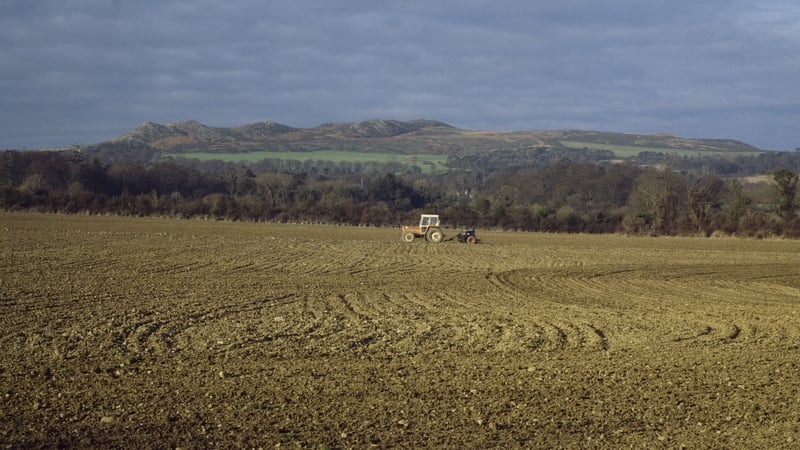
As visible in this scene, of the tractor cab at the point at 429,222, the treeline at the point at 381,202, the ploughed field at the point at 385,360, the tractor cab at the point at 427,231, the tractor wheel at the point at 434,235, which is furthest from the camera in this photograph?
the treeline at the point at 381,202

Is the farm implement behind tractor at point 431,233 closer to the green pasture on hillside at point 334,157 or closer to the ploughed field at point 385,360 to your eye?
the ploughed field at point 385,360

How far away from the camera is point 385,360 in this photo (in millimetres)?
11312

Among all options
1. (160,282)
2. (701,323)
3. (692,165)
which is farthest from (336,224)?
(692,165)

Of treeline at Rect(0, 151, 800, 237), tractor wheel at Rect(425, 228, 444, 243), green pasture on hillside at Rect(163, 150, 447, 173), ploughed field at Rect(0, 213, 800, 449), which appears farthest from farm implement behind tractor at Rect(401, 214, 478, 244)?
green pasture on hillside at Rect(163, 150, 447, 173)

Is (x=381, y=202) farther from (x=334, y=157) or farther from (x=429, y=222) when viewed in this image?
(x=334, y=157)

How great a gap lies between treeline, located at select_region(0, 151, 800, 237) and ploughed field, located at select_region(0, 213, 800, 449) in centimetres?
4213

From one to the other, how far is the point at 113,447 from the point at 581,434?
4.09 meters

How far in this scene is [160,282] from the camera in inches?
776

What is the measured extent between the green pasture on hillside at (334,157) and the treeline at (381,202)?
78939 mm

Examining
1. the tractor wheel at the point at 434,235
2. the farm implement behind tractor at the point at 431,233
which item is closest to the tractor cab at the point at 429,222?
the farm implement behind tractor at the point at 431,233

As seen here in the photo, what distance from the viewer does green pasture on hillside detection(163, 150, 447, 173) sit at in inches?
6944

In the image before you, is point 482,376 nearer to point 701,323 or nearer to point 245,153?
point 701,323

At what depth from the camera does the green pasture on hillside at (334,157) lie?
176375 millimetres

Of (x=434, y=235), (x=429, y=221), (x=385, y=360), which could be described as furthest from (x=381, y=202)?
(x=385, y=360)
